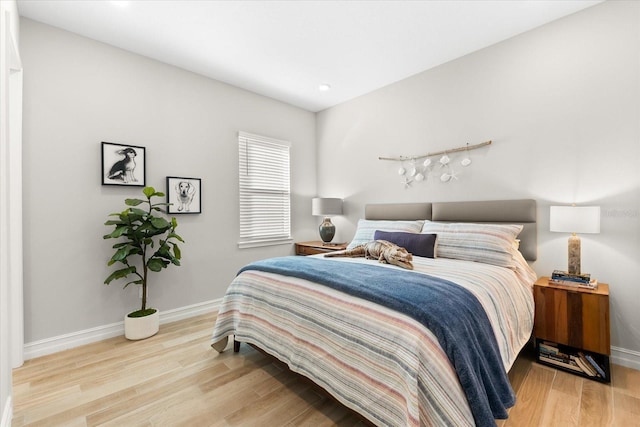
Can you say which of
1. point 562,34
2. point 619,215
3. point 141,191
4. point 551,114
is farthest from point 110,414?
point 562,34

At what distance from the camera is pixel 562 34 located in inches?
100.0

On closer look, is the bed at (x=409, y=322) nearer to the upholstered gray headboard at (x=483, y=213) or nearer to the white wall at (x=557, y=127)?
the upholstered gray headboard at (x=483, y=213)

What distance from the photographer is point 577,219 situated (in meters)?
2.15

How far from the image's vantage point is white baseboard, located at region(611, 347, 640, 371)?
7.19 ft

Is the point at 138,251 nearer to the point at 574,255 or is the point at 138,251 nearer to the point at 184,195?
the point at 184,195

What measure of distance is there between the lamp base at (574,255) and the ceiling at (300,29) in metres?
1.95

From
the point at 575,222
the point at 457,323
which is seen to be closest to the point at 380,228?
the point at 575,222

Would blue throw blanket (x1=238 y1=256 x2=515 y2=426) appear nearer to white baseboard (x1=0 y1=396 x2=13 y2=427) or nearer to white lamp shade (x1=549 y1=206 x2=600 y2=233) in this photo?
white lamp shade (x1=549 y1=206 x2=600 y2=233)

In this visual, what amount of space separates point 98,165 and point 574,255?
424cm

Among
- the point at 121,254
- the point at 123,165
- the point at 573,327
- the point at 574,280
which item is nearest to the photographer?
the point at 573,327

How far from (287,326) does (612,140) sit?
2.91 meters

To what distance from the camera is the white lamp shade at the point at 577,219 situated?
2107 mm

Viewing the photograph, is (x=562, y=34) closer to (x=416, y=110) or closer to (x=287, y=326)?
(x=416, y=110)

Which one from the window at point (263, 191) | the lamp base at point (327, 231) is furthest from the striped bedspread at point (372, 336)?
the lamp base at point (327, 231)
